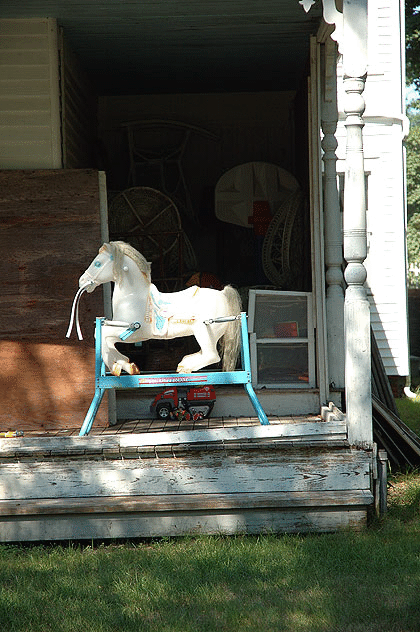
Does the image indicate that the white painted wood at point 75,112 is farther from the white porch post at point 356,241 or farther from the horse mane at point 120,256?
the white porch post at point 356,241

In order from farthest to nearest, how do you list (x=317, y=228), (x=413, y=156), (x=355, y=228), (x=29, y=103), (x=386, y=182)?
(x=413, y=156) < (x=386, y=182) < (x=29, y=103) < (x=317, y=228) < (x=355, y=228)

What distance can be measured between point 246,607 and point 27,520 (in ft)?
5.38

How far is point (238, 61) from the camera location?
25.3 feet

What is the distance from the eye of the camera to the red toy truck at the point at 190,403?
243 inches

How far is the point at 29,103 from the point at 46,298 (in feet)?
5.44

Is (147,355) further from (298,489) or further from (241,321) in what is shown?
(298,489)

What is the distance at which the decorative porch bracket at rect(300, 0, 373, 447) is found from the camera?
484cm

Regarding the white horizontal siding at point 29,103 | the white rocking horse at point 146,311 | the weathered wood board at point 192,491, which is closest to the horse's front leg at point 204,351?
the white rocking horse at point 146,311

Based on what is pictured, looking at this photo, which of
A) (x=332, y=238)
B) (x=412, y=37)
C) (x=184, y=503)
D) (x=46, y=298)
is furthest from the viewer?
(x=412, y=37)

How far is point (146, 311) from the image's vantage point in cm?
552

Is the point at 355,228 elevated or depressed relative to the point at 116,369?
elevated

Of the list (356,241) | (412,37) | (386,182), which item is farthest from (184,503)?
(412,37)

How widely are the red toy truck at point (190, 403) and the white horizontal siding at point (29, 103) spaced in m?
2.09

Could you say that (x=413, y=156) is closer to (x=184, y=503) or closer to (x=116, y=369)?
(x=116, y=369)
